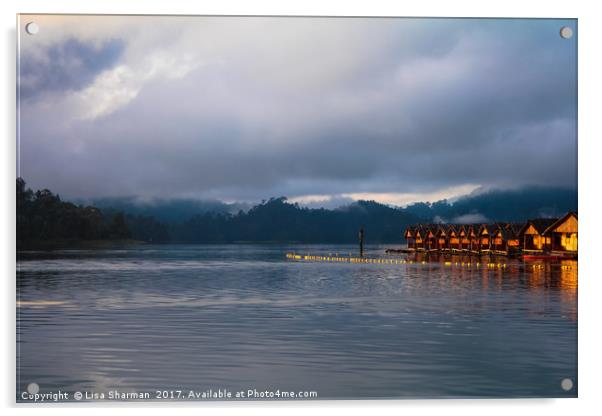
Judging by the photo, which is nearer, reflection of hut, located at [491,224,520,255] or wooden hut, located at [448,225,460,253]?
reflection of hut, located at [491,224,520,255]

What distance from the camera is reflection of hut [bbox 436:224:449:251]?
245ft

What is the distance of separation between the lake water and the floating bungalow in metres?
22.2

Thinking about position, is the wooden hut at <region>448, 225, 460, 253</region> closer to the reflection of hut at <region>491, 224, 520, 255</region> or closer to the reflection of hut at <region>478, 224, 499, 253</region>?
the reflection of hut at <region>478, 224, 499, 253</region>

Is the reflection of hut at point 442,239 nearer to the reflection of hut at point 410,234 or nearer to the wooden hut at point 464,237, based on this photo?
the wooden hut at point 464,237

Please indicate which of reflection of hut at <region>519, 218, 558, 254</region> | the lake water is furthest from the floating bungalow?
the lake water

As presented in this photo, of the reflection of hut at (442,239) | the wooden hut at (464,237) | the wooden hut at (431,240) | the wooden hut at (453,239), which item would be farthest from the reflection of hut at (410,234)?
the reflection of hut at (442,239)

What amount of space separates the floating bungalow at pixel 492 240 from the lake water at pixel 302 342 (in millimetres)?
22220

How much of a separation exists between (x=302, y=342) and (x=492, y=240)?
5383 cm

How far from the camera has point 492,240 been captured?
6744 centimetres

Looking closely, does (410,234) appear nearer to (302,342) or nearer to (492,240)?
(492,240)

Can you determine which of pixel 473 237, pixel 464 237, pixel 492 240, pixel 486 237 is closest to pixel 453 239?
pixel 464 237

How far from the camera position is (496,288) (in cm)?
3131

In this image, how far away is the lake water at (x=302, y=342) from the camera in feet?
40.4
